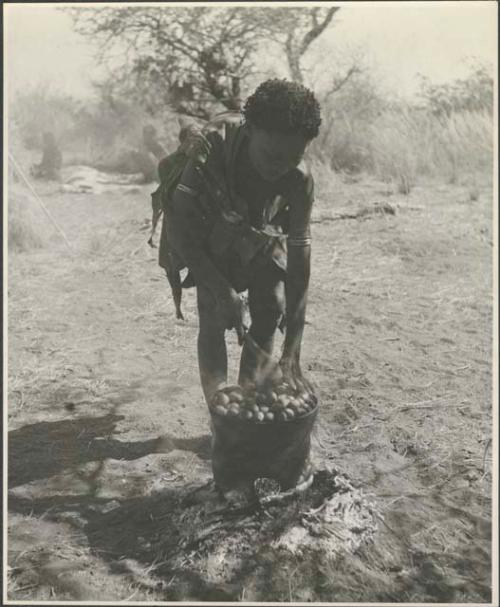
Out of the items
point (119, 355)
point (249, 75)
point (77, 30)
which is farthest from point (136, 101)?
point (119, 355)

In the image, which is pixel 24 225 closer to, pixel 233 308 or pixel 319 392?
pixel 319 392

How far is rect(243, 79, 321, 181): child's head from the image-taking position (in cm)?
204

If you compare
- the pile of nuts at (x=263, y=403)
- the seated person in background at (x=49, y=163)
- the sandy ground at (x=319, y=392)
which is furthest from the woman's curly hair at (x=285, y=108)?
the seated person in background at (x=49, y=163)

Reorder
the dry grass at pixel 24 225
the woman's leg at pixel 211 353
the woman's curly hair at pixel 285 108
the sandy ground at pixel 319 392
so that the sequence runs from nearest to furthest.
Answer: the woman's curly hair at pixel 285 108
the sandy ground at pixel 319 392
the woman's leg at pixel 211 353
the dry grass at pixel 24 225

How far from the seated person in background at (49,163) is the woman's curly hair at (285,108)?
274 cm

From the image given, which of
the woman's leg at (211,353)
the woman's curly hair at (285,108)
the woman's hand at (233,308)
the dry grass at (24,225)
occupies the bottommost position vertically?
the woman's leg at (211,353)

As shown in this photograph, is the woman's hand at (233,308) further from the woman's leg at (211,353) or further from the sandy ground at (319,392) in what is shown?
the sandy ground at (319,392)

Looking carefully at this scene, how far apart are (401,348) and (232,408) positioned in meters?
1.82

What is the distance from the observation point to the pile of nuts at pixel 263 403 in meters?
2.35

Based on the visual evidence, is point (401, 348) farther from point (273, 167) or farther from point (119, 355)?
point (273, 167)

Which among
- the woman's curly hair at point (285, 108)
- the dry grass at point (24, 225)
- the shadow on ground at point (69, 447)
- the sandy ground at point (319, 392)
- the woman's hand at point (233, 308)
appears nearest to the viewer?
the woman's curly hair at point (285, 108)

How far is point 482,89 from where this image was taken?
3.40 metres

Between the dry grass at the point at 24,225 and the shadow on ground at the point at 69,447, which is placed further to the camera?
the dry grass at the point at 24,225

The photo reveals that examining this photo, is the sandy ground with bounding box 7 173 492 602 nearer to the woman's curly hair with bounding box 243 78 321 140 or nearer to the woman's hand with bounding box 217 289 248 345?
the woman's hand with bounding box 217 289 248 345
